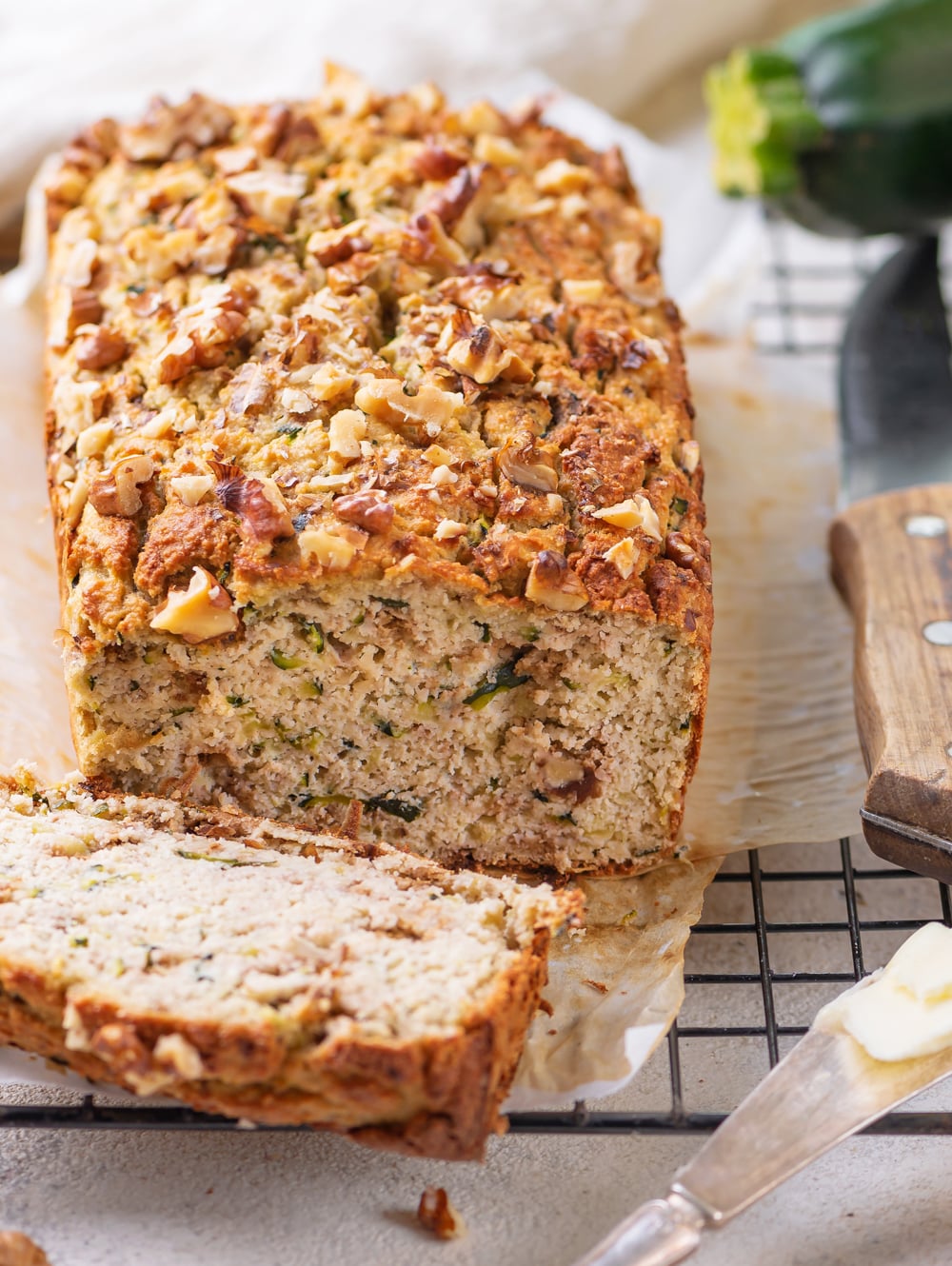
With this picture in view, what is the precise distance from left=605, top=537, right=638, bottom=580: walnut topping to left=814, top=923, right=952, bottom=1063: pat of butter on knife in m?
0.96

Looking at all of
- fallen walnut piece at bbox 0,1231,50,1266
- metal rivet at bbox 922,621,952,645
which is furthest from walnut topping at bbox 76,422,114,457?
metal rivet at bbox 922,621,952,645

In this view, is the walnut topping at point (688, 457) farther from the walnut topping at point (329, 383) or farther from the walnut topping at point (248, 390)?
the walnut topping at point (248, 390)

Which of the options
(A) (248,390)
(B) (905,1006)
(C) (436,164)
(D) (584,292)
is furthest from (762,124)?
(B) (905,1006)

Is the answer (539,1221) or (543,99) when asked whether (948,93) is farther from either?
(539,1221)

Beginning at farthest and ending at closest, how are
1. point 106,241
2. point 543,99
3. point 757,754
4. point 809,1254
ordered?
point 543,99, point 106,241, point 757,754, point 809,1254

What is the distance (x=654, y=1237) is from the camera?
2502 mm

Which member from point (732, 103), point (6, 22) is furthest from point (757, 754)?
point (6, 22)

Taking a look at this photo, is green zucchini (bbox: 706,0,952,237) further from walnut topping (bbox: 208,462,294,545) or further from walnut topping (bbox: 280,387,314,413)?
walnut topping (bbox: 208,462,294,545)

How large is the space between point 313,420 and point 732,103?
Result: 2707 mm

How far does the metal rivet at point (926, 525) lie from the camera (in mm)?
3994

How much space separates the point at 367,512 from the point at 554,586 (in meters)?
0.43

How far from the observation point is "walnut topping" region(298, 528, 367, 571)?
3100 mm

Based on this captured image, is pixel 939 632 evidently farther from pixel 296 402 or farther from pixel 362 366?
pixel 296 402

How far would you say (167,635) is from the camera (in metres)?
3.18
